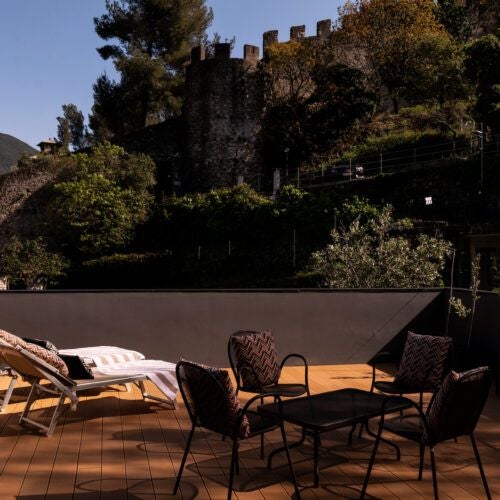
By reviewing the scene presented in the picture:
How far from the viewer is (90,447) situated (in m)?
4.63

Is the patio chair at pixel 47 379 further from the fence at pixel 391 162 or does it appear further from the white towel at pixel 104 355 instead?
the fence at pixel 391 162

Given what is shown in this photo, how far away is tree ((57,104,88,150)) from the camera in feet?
151

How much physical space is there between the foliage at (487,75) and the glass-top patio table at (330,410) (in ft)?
63.5

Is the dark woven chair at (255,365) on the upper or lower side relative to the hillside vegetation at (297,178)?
lower

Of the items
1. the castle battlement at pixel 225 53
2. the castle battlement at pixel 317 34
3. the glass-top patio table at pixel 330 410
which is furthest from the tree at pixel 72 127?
the glass-top patio table at pixel 330 410

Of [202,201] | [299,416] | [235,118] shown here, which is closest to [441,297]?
[299,416]

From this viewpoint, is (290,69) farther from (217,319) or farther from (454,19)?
(217,319)

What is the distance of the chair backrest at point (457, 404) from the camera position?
137 inches

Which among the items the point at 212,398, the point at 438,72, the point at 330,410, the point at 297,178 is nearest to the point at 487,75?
the point at 438,72

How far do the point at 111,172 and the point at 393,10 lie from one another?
48.3ft

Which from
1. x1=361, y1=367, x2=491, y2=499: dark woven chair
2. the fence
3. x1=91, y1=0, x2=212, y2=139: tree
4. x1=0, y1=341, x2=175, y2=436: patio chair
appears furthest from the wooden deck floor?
x1=91, y1=0, x2=212, y2=139: tree

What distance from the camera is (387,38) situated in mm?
28531

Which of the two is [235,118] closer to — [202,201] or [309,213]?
[202,201]

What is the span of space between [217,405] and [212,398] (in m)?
0.05
